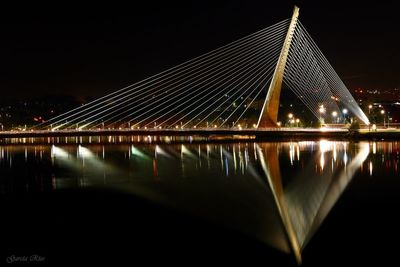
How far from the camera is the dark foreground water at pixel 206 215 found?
9.99 meters

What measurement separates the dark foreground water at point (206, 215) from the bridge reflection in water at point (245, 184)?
4 cm

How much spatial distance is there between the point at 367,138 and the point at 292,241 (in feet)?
114

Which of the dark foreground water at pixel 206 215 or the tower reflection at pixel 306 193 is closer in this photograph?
the dark foreground water at pixel 206 215

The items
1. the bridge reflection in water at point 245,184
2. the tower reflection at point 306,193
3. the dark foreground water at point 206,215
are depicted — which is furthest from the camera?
the bridge reflection in water at point 245,184

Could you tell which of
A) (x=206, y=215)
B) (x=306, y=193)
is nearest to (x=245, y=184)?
(x=306, y=193)

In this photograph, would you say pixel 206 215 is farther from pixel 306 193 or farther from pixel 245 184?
pixel 245 184

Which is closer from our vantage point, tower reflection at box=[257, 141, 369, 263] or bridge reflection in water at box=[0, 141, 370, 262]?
tower reflection at box=[257, 141, 369, 263]

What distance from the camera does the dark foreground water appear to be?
393 inches

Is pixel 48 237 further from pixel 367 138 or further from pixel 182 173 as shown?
pixel 367 138

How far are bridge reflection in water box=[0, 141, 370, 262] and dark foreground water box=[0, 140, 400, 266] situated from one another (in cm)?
4

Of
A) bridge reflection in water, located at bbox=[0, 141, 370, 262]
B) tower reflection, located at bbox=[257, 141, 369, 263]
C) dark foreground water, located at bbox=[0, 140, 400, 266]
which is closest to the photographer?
dark foreground water, located at bbox=[0, 140, 400, 266]

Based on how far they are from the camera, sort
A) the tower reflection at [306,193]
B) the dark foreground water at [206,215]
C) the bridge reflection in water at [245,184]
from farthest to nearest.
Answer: the bridge reflection in water at [245,184] → the tower reflection at [306,193] → the dark foreground water at [206,215]

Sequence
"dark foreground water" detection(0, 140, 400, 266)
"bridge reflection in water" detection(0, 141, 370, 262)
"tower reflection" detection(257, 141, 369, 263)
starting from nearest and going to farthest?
1. "dark foreground water" detection(0, 140, 400, 266)
2. "tower reflection" detection(257, 141, 369, 263)
3. "bridge reflection in water" detection(0, 141, 370, 262)

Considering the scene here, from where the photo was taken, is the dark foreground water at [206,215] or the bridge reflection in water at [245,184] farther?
the bridge reflection in water at [245,184]
